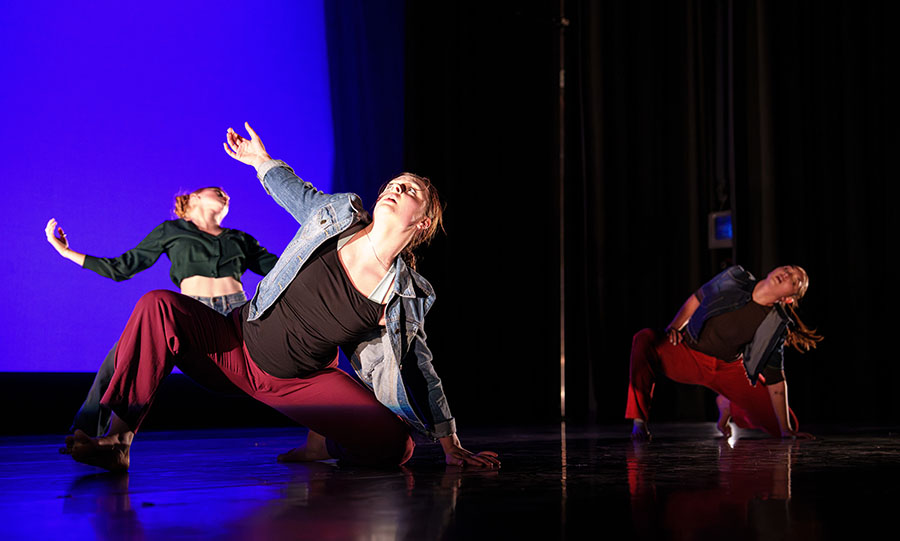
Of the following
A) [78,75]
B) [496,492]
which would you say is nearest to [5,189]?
[78,75]

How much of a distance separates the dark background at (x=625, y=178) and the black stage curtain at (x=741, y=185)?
0.01m

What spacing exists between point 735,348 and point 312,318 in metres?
2.59

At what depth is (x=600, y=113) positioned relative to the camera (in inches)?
239

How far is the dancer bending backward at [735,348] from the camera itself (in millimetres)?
4070

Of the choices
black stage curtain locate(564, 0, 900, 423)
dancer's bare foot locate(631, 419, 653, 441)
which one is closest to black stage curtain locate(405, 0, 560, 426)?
black stage curtain locate(564, 0, 900, 423)

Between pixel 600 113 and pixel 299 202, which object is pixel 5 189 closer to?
pixel 299 202

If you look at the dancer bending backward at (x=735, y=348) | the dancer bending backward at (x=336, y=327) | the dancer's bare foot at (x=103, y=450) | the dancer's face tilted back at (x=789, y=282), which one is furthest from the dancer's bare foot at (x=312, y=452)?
the dancer's face tilted back at (x=789, y=282)

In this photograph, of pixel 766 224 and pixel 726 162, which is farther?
pixel 726 162

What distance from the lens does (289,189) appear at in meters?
2.32

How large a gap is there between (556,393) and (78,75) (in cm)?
369

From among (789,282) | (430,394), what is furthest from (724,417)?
(430,394)

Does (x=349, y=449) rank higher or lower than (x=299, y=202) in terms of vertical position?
lower

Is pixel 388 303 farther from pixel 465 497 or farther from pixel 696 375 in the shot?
pixel 696 375

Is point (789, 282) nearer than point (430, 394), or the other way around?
point (430, 394)
